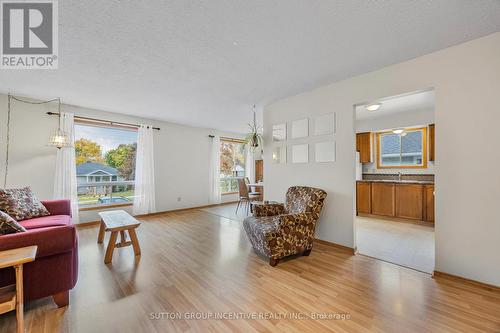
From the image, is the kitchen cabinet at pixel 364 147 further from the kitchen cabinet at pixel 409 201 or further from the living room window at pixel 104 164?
the living room window at pixel 104 164

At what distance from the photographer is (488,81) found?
2000 mm

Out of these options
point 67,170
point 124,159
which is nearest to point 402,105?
point 124,159

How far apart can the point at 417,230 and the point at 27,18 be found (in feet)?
20.2

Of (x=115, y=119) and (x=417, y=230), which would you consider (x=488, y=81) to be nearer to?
(x=417, y=230)

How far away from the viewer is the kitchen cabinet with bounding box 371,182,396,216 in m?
4.54

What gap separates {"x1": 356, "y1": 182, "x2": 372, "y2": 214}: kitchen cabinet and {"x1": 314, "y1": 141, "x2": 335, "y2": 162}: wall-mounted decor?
2.44m

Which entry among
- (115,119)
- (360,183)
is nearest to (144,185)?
(115,119)

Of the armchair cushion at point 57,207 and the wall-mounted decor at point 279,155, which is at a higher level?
the wall-mounted decor at point 279,155

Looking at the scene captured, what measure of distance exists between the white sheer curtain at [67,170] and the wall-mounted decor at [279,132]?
417cm

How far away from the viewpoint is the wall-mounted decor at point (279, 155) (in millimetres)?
3832

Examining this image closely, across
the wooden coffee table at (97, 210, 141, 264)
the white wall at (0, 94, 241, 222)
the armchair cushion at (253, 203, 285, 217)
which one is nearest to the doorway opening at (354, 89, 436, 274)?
the armchair cushion at (253, 203, 285, 217)

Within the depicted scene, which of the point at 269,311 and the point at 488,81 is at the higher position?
the point at 488,81

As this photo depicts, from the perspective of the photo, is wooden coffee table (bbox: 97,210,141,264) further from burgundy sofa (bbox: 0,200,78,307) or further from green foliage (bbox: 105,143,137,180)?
green foliage (bbox: 105,143,137,180)

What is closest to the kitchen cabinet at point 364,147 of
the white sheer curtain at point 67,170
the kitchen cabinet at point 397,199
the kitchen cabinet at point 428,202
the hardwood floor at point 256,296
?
the kitchen cabinet at point 397,199
